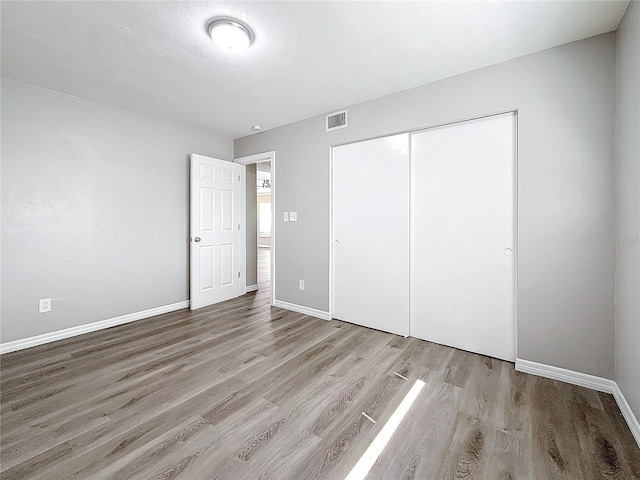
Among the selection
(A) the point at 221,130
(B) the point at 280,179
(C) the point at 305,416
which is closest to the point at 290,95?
(B) the point at 280,179

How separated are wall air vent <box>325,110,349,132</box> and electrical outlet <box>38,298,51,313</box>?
11.2ft

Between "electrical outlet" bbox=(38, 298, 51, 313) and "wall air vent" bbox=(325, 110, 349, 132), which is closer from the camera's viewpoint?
"electrical outlet" bbox=(38, 298, 51, 313)

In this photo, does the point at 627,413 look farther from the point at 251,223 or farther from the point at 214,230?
the point at 251,223

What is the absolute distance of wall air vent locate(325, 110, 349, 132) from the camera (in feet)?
10.8

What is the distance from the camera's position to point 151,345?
2.79 metres

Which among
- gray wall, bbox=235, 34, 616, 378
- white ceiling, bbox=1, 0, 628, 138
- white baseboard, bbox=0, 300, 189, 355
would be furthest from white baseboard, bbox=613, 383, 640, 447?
white baseboard, bbox=0, 300, 189, 355

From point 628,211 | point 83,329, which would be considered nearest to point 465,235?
point 628,211

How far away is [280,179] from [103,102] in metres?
2.10

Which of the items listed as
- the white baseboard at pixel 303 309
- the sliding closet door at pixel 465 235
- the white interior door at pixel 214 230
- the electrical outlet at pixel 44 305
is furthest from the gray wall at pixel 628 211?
the electrical outlet at pixel 44 305

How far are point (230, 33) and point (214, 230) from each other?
2713 mm

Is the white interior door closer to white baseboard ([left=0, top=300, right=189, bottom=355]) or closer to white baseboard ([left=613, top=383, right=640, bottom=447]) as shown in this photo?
white baseboard ([left=0, top=300, right=189, bottom=355])

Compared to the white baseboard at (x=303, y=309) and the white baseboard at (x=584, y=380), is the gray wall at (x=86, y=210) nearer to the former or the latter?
the white baseboard at (x=303, y=309)

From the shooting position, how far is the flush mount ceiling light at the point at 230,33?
1.90 meters

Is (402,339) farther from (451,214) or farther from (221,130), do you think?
(221,130)
